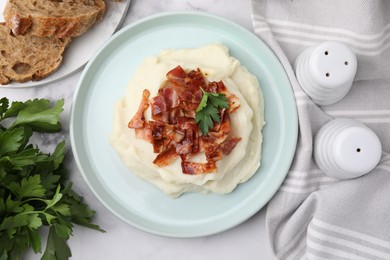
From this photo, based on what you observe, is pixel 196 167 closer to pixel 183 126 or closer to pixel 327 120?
pixel 183 126

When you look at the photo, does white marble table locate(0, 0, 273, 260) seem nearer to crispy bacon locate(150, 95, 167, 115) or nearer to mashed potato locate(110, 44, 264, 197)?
mashed potato locate(110, 44, 264, 197)

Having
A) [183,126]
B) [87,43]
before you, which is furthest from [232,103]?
[87,43]

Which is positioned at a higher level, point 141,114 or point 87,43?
point 87,43

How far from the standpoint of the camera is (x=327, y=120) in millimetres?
2359

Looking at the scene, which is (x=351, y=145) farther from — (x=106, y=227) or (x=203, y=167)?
(x=106, y=227)

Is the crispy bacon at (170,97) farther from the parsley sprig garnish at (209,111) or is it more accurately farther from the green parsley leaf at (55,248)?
the green parsley leaf at (55,248)

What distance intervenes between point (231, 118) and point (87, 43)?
0.70 metres

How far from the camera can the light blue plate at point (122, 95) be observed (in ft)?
7.70

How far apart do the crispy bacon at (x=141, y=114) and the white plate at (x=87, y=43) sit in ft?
1.16

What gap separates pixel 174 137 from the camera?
2215mm

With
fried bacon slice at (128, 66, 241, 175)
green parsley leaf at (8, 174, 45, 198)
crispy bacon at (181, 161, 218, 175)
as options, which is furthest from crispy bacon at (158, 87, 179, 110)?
green parsley leaf at (8, 174, 45, 198)

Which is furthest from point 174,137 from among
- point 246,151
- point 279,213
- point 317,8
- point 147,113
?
point 317,8

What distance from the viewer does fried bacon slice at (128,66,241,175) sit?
220 cm

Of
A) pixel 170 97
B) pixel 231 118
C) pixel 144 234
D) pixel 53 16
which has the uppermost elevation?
pixel 53 16
